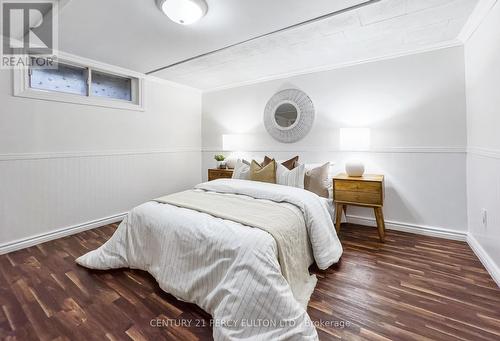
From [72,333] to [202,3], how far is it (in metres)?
2.37

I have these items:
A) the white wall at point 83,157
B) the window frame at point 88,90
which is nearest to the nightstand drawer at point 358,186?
the white wall at point 83,157

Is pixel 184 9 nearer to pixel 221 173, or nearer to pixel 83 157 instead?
pixel 83 157

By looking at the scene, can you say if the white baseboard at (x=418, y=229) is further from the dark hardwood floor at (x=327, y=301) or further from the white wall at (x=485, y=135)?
the dark hardwood floor at (x=327, y=301)

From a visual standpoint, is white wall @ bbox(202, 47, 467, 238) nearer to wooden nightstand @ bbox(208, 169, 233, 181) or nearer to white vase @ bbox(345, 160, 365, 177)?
white vase @ bbox(345, 160, 365, 177)

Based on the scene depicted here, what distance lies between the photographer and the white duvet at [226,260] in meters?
1.30

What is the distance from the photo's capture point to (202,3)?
6.05 feet

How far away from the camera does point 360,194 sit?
267 centimetres

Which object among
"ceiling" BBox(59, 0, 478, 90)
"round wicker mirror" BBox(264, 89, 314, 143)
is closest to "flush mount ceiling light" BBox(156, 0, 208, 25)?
"ceiling" BBox(59, 0, 478, 90)

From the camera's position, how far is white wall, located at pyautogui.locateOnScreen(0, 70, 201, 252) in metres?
2.49

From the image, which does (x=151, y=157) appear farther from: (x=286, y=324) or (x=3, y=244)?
(x=286, y=324)

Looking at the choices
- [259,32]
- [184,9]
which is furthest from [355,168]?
[184,9]

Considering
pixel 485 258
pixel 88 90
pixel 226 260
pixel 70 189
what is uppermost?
pixel 88 90

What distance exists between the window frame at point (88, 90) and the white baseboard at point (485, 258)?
14.2 feet

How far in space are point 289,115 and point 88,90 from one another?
275 centimetres
